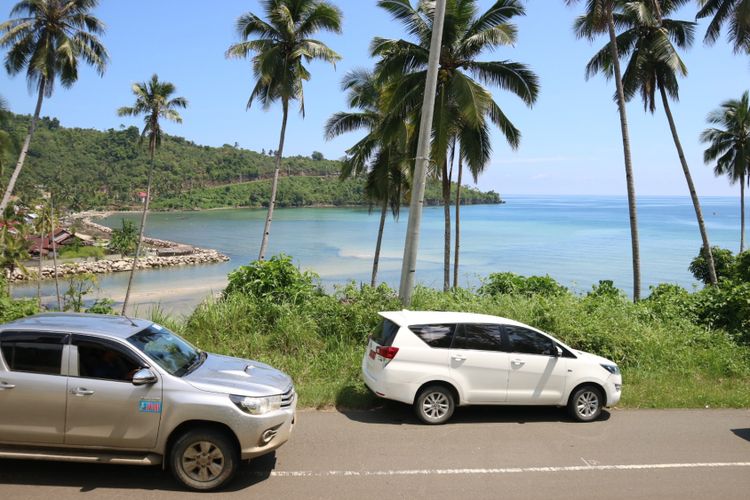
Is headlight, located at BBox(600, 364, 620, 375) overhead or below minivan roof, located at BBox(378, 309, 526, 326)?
below

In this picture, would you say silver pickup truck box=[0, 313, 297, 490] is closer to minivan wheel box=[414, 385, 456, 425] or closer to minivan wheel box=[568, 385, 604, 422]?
minivan wheel box=[414, 385, 456, 425]

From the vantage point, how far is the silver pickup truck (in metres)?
5.23

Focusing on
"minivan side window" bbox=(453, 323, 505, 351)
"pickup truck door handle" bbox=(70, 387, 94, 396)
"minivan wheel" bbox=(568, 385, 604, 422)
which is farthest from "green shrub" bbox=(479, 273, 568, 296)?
"pickup truck door handle" bbox=(70, 387, 94, 396)

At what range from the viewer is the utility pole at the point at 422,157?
10.2m

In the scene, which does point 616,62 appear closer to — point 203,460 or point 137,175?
point 203,460

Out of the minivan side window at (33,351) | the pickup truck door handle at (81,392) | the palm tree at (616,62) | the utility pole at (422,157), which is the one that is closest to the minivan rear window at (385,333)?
the utility pole at (422,157)

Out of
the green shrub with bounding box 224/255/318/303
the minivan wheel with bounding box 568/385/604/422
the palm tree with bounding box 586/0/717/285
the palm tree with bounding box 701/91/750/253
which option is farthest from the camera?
the palm tree with bounding box 701/91/750/253

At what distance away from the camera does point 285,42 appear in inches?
880

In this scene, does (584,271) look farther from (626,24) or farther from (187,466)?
(187,466)

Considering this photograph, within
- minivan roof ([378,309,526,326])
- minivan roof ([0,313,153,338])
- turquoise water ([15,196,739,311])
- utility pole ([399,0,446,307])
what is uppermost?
utility pole ([399,0,446,307])

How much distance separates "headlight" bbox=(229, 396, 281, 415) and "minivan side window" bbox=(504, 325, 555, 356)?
3692 millimetres

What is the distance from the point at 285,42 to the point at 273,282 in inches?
552

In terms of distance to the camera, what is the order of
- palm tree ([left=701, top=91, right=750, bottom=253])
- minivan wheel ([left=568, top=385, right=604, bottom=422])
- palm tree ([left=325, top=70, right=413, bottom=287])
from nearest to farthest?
minivan wheel ([left=568, top=385, right=604, bottom=422])
palm tree ([left=325, top=70, right=413, bottom=287])
palm tree ([left=701, top=91, right=750, bottom=253])

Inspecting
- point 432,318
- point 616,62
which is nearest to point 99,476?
point 432,318
